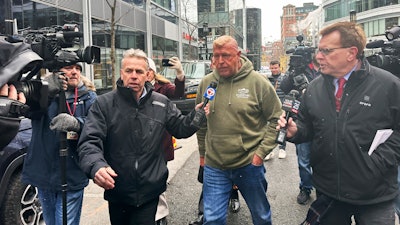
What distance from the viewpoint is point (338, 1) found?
7269 centimetres

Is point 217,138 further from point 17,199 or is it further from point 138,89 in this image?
point 17,199

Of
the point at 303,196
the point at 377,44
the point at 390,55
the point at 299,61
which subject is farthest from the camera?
the point at 299,61

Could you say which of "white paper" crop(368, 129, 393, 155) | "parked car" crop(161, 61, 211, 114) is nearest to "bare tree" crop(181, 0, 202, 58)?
"parked car" crop(161, 61, 211, 114)

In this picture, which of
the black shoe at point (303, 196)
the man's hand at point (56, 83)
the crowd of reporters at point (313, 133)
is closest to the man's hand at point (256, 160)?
the crowd of reporters at point (313, 133)

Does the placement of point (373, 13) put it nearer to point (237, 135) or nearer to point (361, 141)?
point (237, 135)

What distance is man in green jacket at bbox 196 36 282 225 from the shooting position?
3.44 meters

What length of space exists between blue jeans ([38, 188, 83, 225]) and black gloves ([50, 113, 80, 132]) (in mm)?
574

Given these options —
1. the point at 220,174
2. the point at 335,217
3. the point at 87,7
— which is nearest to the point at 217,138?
the point at 220,174

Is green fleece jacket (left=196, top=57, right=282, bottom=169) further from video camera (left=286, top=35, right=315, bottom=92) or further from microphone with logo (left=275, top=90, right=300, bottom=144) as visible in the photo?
video camera (left=286, top=35, right=315, bottom=92)

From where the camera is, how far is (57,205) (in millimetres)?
3100

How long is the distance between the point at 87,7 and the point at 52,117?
16.3 m

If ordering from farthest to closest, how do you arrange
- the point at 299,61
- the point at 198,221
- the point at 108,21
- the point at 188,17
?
the point at 188,17
the point at 108,21
the point at 299,61
the point at 198,221

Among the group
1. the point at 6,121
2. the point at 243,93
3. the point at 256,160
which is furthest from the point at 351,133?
the point at 6,121

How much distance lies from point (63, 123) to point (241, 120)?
4.85ft
